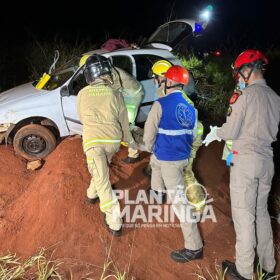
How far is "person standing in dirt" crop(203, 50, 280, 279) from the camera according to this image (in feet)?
11.3

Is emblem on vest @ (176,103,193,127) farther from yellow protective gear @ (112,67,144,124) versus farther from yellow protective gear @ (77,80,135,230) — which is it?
yellow protective gear @ (112,67,144,124)

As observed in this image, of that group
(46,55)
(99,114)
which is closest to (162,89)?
(99,114)

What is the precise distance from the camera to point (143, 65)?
6590 mm

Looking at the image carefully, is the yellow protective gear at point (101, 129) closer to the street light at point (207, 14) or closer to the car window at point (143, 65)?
the car window at point (143, 65)

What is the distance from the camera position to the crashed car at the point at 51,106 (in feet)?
19.8

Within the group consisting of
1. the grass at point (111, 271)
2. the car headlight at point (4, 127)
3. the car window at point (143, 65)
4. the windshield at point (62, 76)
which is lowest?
the grass at point (111, 271)

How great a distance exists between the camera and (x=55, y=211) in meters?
4.77

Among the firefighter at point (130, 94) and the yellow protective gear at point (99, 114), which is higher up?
the yellow protective gear at point (99, 114)

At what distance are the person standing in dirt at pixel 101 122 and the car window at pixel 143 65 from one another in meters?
2.28

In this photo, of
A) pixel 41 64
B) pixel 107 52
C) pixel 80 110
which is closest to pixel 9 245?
pixel 80 110

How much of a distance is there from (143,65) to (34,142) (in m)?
2.27

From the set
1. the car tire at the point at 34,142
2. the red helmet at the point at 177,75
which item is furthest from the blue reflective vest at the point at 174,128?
the car tire at the point at 34,142

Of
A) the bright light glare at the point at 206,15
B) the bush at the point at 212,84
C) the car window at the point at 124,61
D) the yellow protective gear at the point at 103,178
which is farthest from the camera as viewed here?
the bush at the point at 212,84

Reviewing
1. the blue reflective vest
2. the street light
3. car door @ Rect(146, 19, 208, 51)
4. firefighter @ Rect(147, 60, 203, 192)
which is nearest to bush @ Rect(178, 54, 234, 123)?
car door @ Rect(146, 19, 208, 51)
